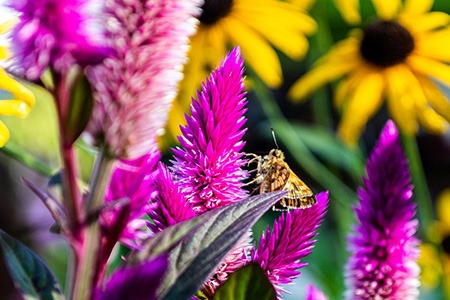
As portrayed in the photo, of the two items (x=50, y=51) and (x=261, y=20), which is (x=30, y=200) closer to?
(x=261, y=20)

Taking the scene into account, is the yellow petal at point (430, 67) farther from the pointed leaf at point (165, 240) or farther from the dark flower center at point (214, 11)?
the pointed leaf at point (165, 240)

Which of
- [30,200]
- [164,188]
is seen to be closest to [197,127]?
[164,188]

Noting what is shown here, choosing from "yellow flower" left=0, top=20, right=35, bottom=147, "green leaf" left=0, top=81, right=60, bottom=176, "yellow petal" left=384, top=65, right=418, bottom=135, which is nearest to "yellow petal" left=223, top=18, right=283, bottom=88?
"yellow petal" left=384, top=65, right=418, bottom=135

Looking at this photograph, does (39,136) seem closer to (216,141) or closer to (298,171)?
(216,141)

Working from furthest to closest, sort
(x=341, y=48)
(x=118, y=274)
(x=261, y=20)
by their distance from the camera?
(x=341, y=48) → (x=261, y=20) → (x=118, y=274)

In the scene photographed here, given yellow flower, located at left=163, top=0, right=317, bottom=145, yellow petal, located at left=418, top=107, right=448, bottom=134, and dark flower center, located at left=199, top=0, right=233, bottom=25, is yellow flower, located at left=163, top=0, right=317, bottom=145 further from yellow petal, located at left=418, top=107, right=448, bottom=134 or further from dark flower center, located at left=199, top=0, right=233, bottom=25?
yellow petal, located at left=418, top=107, right=448, bottom=134

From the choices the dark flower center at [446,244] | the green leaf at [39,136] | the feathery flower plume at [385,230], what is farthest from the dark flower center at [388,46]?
the feathery flower plume at [385,230]
